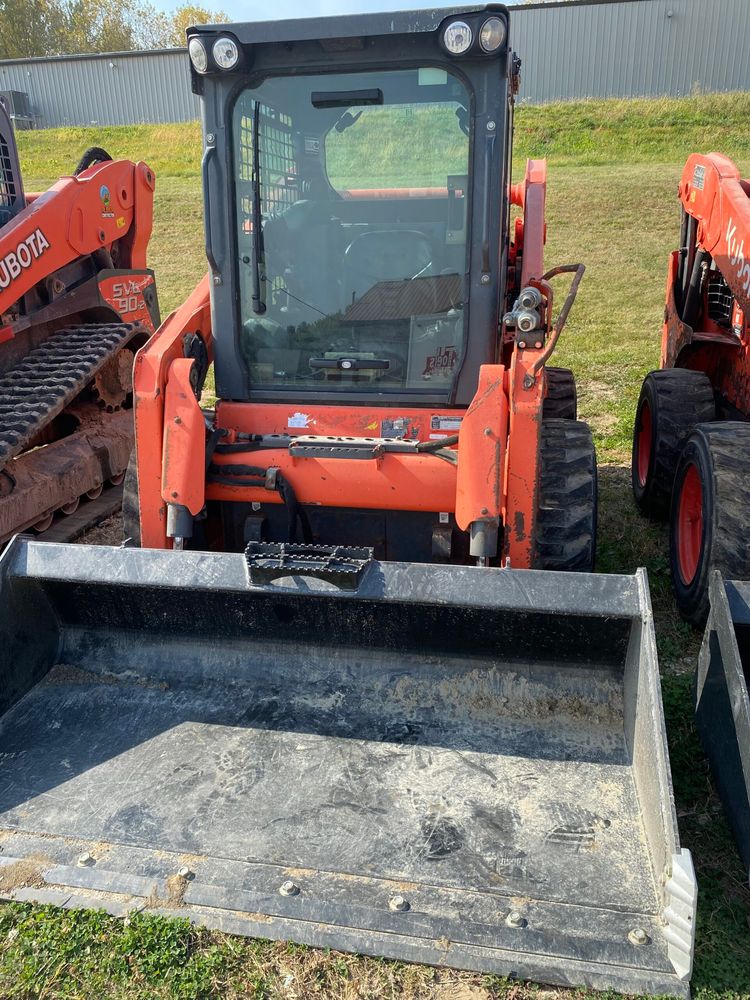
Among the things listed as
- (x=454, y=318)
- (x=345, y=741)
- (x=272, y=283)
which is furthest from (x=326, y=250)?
(x=345, y=741)

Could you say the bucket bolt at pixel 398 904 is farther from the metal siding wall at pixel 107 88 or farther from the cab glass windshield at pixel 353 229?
the metal siding wall at pixel 107 88

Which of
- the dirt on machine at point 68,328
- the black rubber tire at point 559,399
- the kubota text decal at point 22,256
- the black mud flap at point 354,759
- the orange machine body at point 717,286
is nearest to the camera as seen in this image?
the black mud flap at point 354,759

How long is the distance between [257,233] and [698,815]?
2.81 metres

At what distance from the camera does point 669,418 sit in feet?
16.0

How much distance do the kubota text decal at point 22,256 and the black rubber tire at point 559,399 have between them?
3.22 meters

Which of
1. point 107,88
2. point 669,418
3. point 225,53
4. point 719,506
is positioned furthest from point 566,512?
point 107,88

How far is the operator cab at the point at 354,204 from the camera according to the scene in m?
3.29

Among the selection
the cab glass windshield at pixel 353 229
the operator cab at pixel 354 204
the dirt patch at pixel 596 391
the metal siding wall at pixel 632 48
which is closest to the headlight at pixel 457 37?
the operator cab at pixel 354 204

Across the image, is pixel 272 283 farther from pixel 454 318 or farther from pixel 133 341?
pixel 133 341

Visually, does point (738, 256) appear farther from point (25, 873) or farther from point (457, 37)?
point (25, 873)

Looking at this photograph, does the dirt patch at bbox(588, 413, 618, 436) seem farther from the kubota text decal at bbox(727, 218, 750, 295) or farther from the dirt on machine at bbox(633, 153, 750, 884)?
the kubota text decal at bbox(727, 218, 750, 295)

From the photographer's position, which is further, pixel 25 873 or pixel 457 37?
pixel 457 37

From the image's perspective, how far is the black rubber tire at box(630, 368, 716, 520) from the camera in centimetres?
487

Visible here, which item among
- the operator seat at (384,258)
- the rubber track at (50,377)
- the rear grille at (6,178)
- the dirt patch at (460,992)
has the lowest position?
the dirt patch at (460,992)
